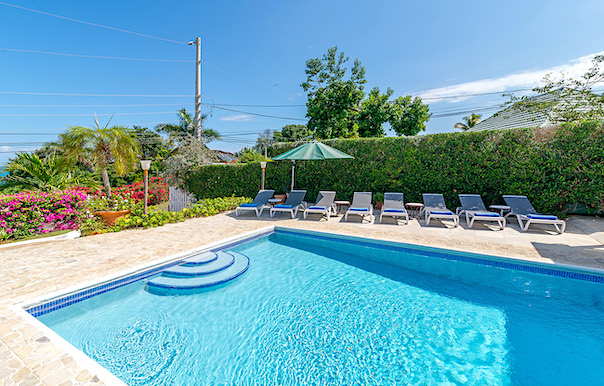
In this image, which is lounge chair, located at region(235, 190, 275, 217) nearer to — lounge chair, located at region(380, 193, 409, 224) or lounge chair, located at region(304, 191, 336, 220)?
lounge chair, located at region(304, 191, 336, 220)

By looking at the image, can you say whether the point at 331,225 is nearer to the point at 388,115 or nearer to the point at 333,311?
the point at 333,311

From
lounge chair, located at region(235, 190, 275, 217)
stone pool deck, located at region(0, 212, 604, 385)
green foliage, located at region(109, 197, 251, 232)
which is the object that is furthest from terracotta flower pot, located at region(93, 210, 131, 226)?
lounge chair, located at region(235, 190, 275, 217)

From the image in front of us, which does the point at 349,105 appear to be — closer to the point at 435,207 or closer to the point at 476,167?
the point at 476,167

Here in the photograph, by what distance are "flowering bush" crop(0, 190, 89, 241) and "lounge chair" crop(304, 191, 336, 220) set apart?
6450 mm

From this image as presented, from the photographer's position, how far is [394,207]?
9078mm

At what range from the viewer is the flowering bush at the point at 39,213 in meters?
5.74

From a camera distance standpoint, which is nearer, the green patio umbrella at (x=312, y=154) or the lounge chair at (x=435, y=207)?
the lounge chair at (x=435, y=207)

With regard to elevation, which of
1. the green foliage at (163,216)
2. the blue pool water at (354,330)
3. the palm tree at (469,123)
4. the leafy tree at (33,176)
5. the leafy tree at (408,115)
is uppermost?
the palm tree at (469,123)

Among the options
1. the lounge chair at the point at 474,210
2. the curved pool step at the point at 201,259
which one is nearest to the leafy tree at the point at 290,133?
the lounge chair at the point at 474,210

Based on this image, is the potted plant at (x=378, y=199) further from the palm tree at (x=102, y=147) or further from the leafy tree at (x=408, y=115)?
the palm tree at (x=102, y=147)

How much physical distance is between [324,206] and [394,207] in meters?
2.41

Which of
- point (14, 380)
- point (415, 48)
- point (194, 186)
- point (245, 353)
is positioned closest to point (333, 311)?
point (245, 353)

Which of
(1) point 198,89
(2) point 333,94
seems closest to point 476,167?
(2) point 333,94

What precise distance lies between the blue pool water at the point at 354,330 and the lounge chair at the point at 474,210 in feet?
9.94
